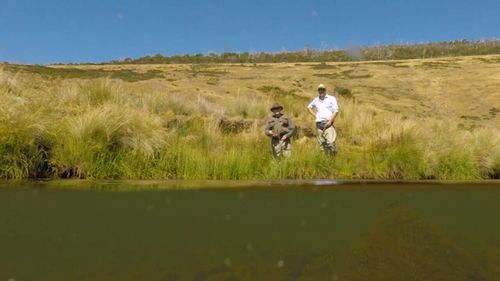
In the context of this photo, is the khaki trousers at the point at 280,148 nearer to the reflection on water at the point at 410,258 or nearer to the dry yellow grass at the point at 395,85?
the reflection on water at the point at 410,258

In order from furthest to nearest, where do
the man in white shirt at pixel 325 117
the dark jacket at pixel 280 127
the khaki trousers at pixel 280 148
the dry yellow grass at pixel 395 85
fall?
the dry yellow grass at pixel 395 85 < the man in white shirt at pixel 325 117 < the dark jacket at pixel 280 127 < the khaki trousers at pixel 280 148

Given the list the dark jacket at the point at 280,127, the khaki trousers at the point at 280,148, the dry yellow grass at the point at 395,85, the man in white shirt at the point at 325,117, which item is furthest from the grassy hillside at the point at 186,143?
the dry yellow grass at the point at 395,85

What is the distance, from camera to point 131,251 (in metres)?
6.30

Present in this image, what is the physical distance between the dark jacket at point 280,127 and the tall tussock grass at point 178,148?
443mm

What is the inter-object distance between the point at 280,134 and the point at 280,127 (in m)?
0.15

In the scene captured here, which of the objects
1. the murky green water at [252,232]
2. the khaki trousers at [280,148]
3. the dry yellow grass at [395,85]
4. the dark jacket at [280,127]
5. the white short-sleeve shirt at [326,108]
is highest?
the dry yellow grass at [395,85]

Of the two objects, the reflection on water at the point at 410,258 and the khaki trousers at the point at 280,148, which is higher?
the khaki trousers at the point at 280,148

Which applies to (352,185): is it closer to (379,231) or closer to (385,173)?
(385,173)

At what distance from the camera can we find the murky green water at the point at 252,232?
543 cm

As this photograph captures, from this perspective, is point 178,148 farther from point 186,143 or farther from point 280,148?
point 280,148

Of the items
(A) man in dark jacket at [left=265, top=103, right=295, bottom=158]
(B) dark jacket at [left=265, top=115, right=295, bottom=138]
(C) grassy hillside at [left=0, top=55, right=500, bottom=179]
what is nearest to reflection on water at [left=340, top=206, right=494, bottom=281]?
(C) grassy hillside at [left=0, top=55, right=500, bottom=179]

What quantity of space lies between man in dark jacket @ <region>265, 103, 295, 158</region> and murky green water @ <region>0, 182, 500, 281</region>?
1.50 m

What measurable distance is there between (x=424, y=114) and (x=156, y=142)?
71.4 ft

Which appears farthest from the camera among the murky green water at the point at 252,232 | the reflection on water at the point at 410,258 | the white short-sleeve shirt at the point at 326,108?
the white short-sleeve shirt at the point at 326,108
